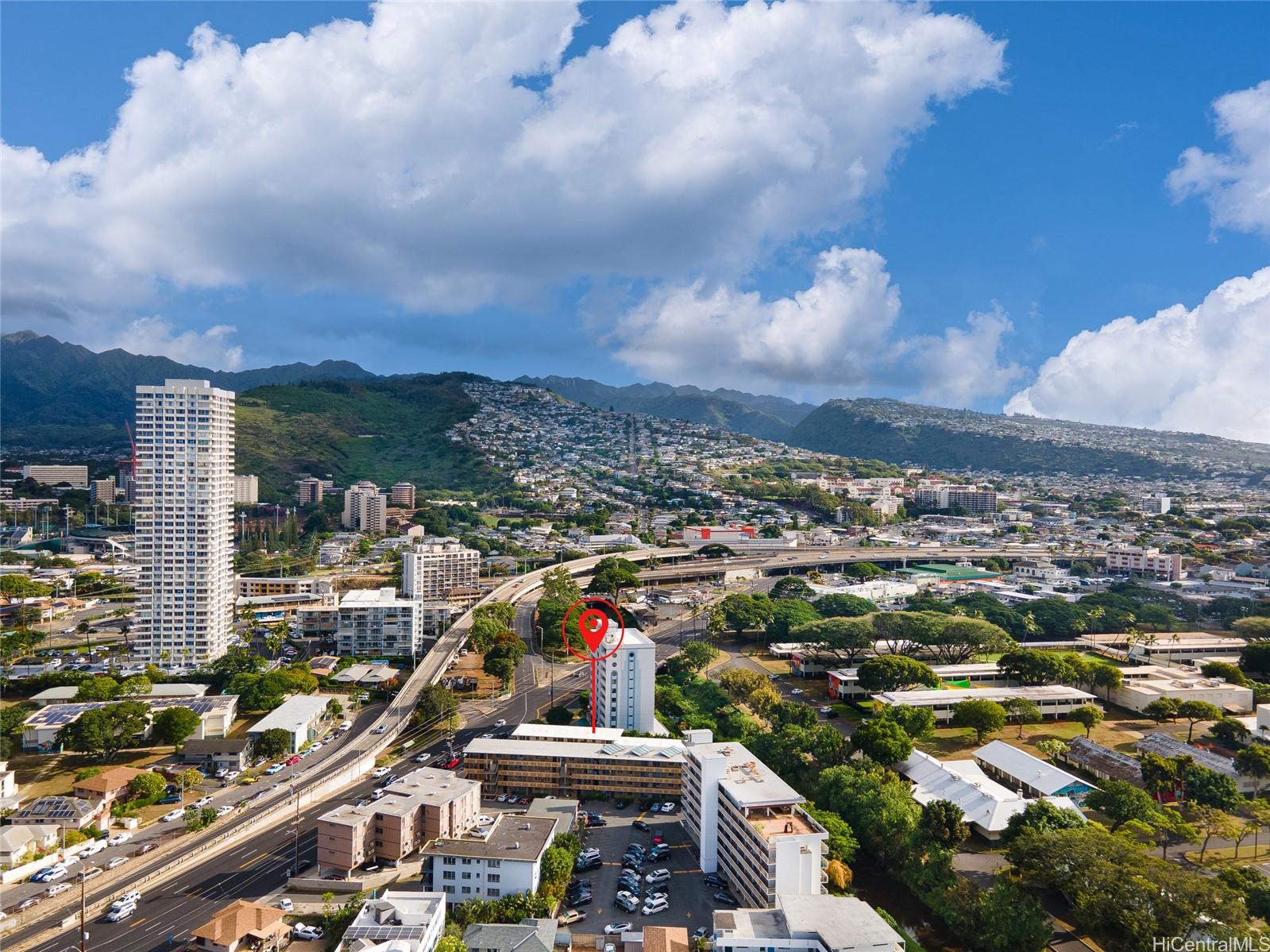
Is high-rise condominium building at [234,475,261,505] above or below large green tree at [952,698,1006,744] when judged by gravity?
above

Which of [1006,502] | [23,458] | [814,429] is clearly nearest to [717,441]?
[1006,502]

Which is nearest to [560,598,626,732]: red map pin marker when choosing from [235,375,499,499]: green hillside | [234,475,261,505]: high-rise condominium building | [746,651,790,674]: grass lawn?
[746,651,790,674]: grass lawn

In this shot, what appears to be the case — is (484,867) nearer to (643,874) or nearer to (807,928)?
(643,874)

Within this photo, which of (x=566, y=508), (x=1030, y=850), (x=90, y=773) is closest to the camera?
(x=1030, y=850)

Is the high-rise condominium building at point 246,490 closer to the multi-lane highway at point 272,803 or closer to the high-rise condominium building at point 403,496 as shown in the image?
the high-rise condominium building at point 403,496

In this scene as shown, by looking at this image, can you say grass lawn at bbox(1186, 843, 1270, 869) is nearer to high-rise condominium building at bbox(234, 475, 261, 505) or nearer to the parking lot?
the parking lot

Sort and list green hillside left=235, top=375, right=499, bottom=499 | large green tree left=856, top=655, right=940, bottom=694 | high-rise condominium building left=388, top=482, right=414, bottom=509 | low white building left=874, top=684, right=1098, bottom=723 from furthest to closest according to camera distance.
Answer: green hillside left=235, top=375, right=499, bottom=499
high-rise condominium building left=388, top=482, right=414, bottom=509
large green tree left=856, top=655, right=940, bottom=694
low white building left=874, top=684, right=1098, bottom=723

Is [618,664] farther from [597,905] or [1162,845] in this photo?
[1162,845]
